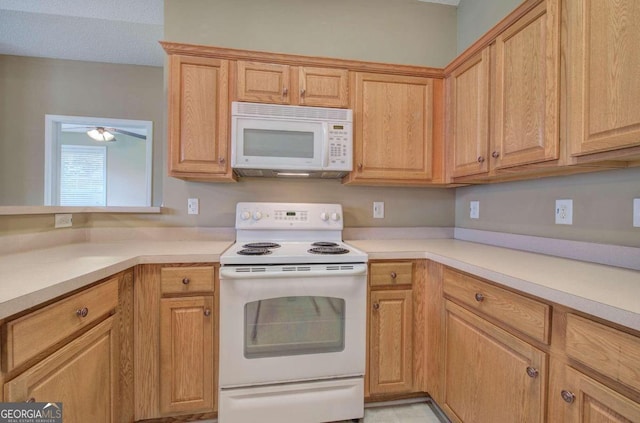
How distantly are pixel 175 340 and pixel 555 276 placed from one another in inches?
66.0

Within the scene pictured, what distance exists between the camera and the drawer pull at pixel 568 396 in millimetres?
794

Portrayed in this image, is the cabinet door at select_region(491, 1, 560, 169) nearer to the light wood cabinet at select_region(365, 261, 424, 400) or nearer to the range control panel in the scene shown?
the light wood cabinet at select_region(365, 261, 424, 400)

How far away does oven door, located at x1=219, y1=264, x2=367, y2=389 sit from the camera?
4.47 ft

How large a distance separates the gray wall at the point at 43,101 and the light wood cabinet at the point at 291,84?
1496mm

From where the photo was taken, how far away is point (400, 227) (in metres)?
2.17

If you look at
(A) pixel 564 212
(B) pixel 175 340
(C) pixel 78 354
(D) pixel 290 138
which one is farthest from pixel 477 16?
(C) pixel 78 354

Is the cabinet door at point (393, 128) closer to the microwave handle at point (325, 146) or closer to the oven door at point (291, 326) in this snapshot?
the microwave handle at point (325, 146)

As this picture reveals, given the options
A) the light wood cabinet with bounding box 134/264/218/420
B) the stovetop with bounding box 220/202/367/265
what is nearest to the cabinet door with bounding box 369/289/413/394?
the stovetop with bounding box 220/202/367/265

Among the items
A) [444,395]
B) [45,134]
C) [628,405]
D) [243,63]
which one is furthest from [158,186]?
[628,405]

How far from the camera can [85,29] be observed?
7.77 feet

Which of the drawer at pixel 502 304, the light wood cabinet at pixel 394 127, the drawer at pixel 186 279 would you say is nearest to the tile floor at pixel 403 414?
the drawer at pixel 502 304

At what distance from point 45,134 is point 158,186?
1154mm

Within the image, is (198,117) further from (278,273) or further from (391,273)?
(391,273)

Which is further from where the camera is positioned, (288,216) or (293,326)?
(288,216)
